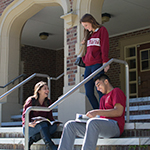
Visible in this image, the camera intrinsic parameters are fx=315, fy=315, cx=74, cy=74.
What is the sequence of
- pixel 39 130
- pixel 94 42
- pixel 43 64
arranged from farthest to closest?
pixel 43 64 → pixel 94 42 → pixel 39 130

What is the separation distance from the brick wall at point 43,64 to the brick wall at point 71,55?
6.00 meters

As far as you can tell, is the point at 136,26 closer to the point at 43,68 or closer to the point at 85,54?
the point at 43,68

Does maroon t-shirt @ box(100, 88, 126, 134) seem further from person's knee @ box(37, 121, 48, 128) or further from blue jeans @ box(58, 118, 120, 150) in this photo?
person's knee @ box(37, 121, 48, 128)

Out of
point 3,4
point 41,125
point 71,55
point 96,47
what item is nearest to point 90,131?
point 41,125

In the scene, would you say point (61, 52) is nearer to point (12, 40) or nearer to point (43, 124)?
point (12, 40)

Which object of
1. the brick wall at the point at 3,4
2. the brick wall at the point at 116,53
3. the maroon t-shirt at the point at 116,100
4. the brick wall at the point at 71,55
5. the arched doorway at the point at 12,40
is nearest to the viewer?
the maroon t-shirt at the point at 116,100

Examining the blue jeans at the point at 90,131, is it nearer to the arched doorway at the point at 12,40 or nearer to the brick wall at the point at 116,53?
the arched doorway at the point at 12,40

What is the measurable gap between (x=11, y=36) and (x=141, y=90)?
416 centimetres

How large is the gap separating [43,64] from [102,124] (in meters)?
9.28

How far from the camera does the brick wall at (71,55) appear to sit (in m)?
5.72

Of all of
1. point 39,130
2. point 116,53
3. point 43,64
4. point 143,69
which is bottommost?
point 39,130

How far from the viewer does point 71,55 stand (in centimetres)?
585

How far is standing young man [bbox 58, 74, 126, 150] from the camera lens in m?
3.14

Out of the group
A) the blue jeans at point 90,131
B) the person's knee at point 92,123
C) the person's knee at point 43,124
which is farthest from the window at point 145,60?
the person's knee at point 92,123
